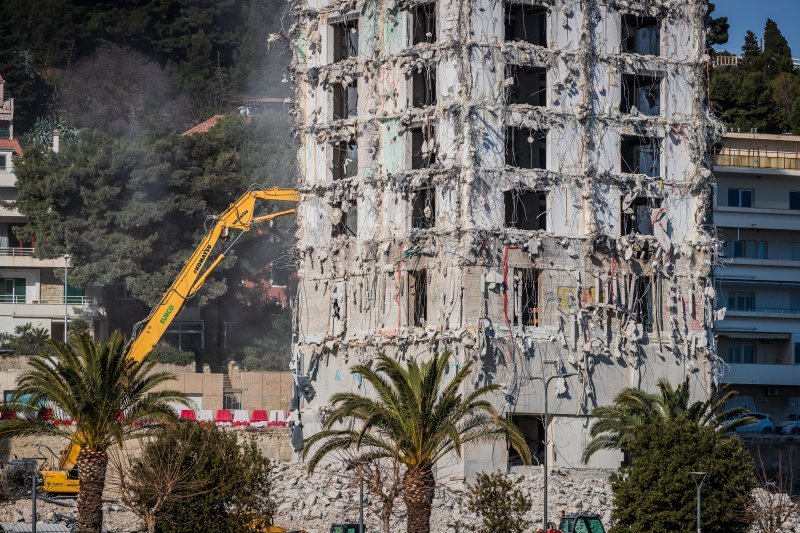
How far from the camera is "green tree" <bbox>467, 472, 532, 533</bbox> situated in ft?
203

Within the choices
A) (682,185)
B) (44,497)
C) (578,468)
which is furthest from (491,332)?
(44,497)

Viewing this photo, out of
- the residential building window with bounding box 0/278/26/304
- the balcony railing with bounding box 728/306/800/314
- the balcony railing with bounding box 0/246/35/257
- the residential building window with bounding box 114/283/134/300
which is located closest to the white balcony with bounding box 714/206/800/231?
the balcony railing with bounding box 728/306/800/314

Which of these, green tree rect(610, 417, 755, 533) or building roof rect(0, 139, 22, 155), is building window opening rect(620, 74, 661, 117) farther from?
building roof rect(0, 139, 22, 155)

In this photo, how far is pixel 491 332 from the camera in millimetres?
75125

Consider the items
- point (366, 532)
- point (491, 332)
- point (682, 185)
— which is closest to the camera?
point (366, 532)

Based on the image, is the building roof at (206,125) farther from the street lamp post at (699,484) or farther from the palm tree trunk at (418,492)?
the palm tree trunk at (418,492)

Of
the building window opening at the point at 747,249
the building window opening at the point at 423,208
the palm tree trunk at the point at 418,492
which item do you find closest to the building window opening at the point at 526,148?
the building window opening at the point at 423,208

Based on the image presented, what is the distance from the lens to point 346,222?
267ft

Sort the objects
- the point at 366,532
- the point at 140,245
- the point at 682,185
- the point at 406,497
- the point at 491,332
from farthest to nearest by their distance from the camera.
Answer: the point at 140,245
the point at 682,185
the point at 491,332
the point at 366,532
the point at 406,497

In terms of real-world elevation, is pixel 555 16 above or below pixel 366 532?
above

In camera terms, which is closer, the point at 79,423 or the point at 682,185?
the point at 79,423

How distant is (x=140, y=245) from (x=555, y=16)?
31.0m

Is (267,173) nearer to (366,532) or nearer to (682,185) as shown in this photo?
(682,185)

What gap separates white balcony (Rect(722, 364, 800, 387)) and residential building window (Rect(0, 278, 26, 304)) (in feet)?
132
